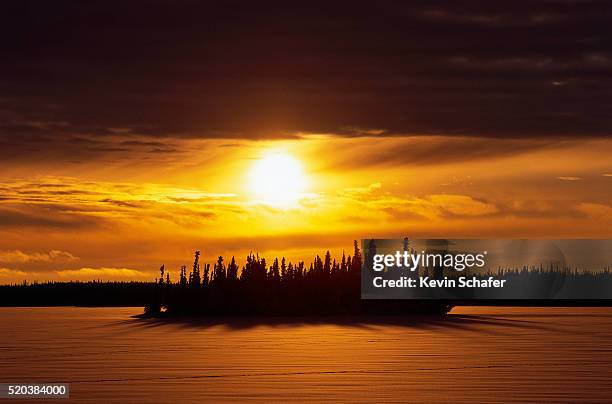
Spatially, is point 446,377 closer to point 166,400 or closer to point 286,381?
point 286,381

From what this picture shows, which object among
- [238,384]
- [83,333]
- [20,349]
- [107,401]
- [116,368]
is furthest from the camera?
[83,333]

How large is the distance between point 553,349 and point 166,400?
1968 inches

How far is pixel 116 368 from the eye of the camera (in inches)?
2729

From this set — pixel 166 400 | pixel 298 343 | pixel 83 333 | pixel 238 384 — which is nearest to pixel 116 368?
pixel 238 384

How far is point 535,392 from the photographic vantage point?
5512cm

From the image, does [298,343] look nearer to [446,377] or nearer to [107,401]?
[446,377]

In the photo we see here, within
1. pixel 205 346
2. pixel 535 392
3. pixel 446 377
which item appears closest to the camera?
pixel 535 392

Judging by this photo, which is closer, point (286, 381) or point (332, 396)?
point (332, 396)

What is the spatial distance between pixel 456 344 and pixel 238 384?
46696 millimetres

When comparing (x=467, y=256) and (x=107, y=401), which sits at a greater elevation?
(x=467, y=256)

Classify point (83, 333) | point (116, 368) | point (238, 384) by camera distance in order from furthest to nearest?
point (83, 333), point (116, 368), point (238, 384)

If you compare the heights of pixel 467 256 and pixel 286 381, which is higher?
pixel 467 256

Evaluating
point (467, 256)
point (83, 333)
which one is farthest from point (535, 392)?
point (467, 256)

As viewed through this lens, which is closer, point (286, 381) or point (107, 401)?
point (107, 401)
